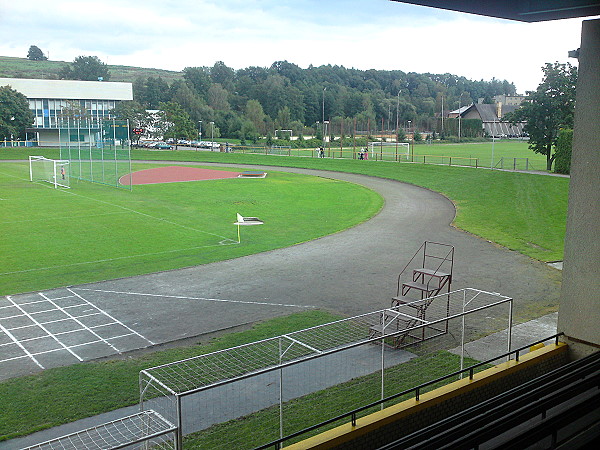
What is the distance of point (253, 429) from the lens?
937 cm

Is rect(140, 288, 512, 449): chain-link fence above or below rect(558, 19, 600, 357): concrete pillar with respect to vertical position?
below

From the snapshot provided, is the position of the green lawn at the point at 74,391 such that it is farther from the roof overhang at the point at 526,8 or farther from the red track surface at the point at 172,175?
the red track surface at the point at 172,175

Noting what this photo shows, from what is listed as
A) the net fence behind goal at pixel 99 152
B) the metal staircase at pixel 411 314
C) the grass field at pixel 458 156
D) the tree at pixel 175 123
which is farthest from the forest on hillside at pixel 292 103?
the metal staircase at pixel 411 314

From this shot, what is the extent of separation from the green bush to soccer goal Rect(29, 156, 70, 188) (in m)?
37.9

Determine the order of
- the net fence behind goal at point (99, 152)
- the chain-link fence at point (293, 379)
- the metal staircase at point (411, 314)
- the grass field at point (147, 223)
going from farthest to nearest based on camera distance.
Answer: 1. the net fence behind goal at point (99, 152)
2. the grass field at point (147, 223)
3. the metal staircase at point (411, 314)
4. the chain-link fence at point (293, 379)

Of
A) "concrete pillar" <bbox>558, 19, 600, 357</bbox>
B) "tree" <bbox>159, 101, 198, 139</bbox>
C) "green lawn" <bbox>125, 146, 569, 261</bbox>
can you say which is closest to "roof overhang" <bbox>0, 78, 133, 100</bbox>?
"tree" <bbox>159, 101, 198, 139</bbox>

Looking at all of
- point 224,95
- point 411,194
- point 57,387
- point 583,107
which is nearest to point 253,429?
point 57,387

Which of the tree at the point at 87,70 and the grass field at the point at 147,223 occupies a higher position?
the tree at the point at 87,70

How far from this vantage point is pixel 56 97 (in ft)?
356

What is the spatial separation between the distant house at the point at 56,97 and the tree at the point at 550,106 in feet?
224

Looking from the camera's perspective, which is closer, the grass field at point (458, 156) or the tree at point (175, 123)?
the grass field at point (458, 156)

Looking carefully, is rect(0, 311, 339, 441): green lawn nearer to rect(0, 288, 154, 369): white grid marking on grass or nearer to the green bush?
rect(0, 288, 154, 369): white grid marking on grass

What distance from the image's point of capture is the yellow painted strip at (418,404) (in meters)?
7.80

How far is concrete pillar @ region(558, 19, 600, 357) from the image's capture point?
1034cm
